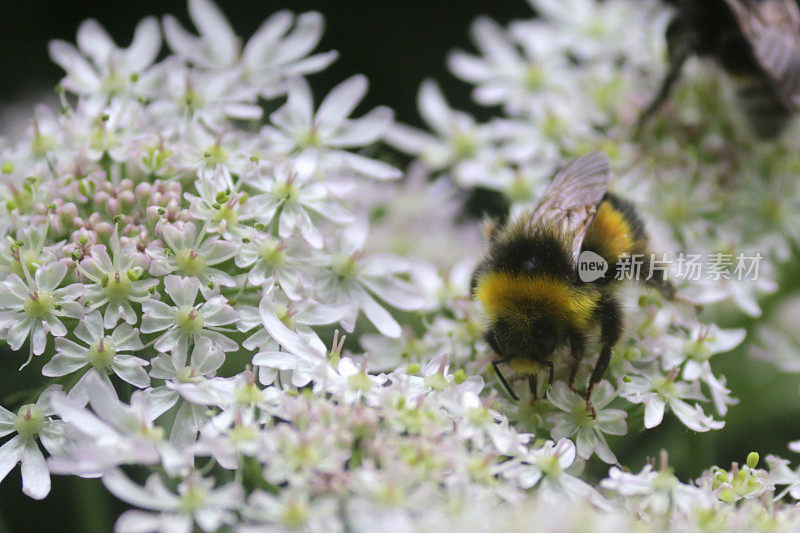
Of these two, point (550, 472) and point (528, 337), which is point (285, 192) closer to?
point (528, 337)

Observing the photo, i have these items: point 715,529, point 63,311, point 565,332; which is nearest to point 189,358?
point 63,311

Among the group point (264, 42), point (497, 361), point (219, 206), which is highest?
point (264, 42)

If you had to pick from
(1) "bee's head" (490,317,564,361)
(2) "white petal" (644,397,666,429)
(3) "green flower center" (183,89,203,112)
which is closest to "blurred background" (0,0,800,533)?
(2) "white petal" (644,397,666,429)

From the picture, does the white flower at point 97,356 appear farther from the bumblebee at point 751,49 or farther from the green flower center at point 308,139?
the bumblebee at point 751,49

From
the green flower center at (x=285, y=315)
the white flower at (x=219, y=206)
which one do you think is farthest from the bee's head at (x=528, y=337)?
the white flower at (x=219, y=206)

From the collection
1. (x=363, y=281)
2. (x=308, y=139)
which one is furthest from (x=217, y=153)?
(x=363, y=281)

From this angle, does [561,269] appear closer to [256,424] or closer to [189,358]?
[256,424]

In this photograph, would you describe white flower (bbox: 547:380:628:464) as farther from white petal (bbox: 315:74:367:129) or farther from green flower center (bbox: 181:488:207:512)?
white petal (bbox: 315:74:367:129)
